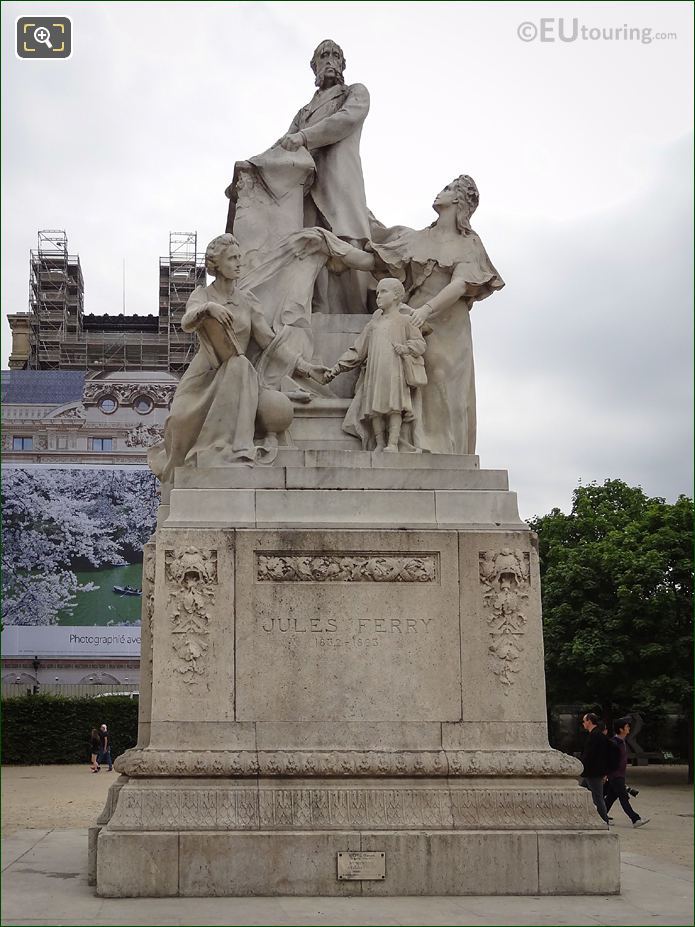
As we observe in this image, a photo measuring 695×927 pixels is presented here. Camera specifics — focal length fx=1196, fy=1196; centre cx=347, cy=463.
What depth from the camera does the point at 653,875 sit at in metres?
10.7

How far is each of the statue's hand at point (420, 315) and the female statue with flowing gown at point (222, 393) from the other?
1.54m

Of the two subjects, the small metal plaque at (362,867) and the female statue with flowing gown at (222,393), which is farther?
the female statue with flowing gown at (222,393)

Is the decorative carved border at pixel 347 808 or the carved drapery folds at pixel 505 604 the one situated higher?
the carved drapery folds at pixel 505 604

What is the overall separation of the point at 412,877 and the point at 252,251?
6.63 m

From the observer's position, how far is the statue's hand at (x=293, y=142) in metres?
13.2

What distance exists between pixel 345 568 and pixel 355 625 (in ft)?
1.62

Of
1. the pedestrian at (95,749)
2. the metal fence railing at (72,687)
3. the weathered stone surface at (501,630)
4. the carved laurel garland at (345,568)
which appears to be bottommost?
the pedestrian at (95,749)

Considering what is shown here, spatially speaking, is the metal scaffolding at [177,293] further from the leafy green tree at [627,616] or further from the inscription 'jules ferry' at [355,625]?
the inscription 'jules ferry' at [355,625]

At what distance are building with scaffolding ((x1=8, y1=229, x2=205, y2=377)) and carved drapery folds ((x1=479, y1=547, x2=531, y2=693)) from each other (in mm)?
54244

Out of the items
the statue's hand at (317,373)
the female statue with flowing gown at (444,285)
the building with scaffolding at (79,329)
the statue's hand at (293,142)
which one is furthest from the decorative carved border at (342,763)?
the building with scaffolding at (79,329)

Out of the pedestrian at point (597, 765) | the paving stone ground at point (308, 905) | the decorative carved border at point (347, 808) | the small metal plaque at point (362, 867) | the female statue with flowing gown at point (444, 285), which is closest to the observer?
the paving stone ground at point (308, 905)

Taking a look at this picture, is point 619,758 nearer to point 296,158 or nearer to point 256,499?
point 256,499

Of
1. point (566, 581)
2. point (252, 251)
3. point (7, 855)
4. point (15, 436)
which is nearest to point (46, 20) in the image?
point (252, 251)

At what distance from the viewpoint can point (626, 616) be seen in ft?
100
